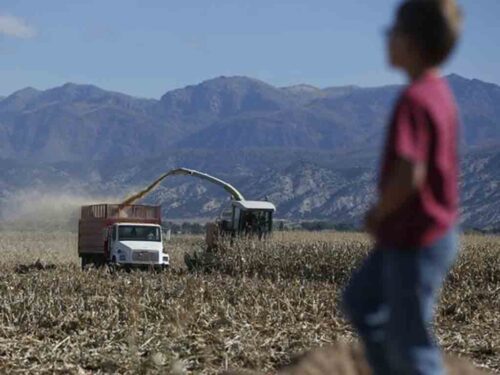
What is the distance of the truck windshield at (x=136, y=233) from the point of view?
115 ft

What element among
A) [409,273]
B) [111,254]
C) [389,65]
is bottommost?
[111,254]

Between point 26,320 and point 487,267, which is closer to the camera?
point 26,320

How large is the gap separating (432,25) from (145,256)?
2938 centimetres

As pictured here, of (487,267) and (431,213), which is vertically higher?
(431,213)

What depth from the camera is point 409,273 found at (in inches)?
180

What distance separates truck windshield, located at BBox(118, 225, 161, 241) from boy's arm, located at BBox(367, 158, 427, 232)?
30548 mm

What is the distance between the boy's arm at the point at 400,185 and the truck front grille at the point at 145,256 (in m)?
29.2

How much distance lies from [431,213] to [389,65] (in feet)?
2.06

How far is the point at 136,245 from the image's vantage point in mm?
34094

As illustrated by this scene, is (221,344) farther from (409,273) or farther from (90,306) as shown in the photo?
(409,273)

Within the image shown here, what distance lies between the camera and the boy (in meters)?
4.48

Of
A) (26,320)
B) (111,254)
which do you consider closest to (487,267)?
(111,254)

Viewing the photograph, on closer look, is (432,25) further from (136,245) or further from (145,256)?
(136,245)

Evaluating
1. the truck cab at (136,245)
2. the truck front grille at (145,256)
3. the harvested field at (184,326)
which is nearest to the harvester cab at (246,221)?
the truck cab at (136,245)
